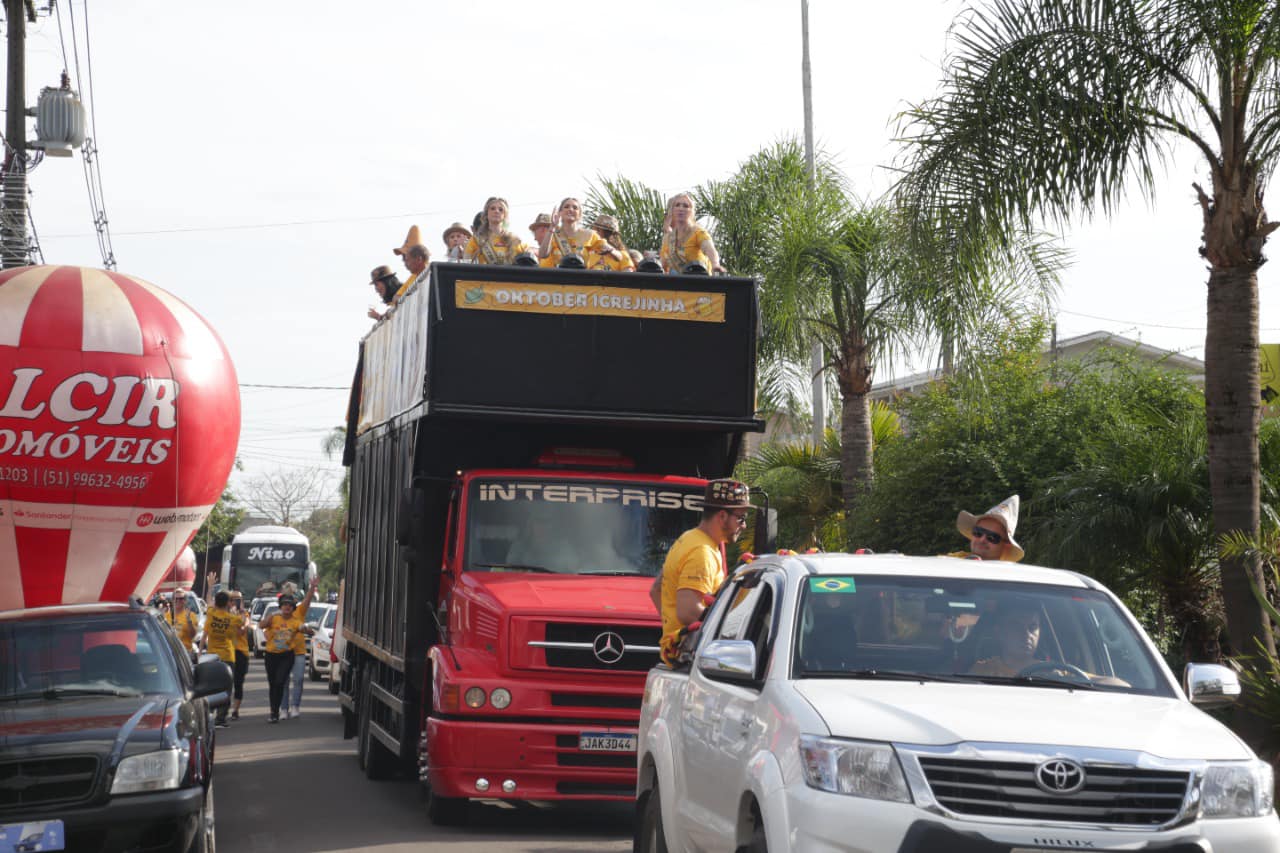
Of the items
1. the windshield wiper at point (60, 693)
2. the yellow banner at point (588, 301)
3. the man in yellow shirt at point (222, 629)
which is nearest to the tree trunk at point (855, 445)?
the man in yellow shirt at point (222, 629)

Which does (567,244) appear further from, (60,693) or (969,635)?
(969,635)

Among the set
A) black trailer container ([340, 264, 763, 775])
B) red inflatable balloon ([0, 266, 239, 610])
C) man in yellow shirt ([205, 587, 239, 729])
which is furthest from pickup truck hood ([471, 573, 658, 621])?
man in yellow shirt ([205, 587, 239, 729])

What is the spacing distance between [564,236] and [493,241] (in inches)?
27.2

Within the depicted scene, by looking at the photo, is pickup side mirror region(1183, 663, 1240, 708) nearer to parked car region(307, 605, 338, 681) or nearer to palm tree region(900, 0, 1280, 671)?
palm tree region(900, 0, 1280, 671)

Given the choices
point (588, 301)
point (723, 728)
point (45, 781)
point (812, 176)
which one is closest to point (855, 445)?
point (812, 176)

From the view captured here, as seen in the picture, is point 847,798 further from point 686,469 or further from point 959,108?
point 959,108

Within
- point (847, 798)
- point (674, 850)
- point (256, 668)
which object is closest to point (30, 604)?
point (674, 850)

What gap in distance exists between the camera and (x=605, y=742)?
11.0m

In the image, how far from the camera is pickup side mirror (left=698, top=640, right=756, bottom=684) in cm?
621

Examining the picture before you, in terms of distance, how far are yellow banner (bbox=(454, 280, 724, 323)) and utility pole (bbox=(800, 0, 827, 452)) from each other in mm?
11017

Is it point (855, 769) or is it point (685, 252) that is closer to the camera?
point (855, 769)

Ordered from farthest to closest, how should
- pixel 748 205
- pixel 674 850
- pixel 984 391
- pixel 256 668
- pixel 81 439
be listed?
1. pixel 256 668
2. pixel 748 205
3. pixel 984 391
4. pixel 81 439
5. pixel 674 850

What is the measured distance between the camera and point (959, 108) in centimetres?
1275

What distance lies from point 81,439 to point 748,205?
1348cm
